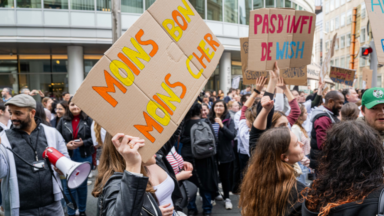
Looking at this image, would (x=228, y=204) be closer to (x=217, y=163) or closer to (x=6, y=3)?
(x=217, y=163)

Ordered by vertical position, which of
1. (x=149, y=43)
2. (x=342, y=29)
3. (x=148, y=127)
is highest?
(x=342, y=29)

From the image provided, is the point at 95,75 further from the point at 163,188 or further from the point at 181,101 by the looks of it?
the point at 163,188

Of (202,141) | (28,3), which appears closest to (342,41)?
(28,3)

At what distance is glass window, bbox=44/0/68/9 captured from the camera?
52.5 feet

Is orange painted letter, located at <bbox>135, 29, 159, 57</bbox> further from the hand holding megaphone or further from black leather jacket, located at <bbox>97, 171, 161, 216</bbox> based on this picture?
black leather jacket, located at <bbox>97, 171, 161, 216</bbox>

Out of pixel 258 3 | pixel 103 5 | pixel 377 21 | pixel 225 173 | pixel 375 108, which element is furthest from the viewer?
pixel 258 3

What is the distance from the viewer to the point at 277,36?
3324 millimetres

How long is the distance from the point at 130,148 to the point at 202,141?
3.01 meters

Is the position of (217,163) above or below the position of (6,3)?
below

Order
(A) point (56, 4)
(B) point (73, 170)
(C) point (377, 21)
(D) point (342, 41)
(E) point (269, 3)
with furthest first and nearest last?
(D) point (342, 41), (E) point (269, 3), (A) point (56, 4), (C) point (377, 21), (B) point (73, 170)

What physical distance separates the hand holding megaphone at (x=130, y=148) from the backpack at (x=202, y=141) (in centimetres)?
295

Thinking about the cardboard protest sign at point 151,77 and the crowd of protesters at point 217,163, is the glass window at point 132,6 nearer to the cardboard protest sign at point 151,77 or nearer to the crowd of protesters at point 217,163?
the crowd of protesters at point 217,163

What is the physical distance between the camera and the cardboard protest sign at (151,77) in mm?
1543

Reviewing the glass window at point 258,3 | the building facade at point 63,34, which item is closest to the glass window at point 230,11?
the building facade at point 63,34
